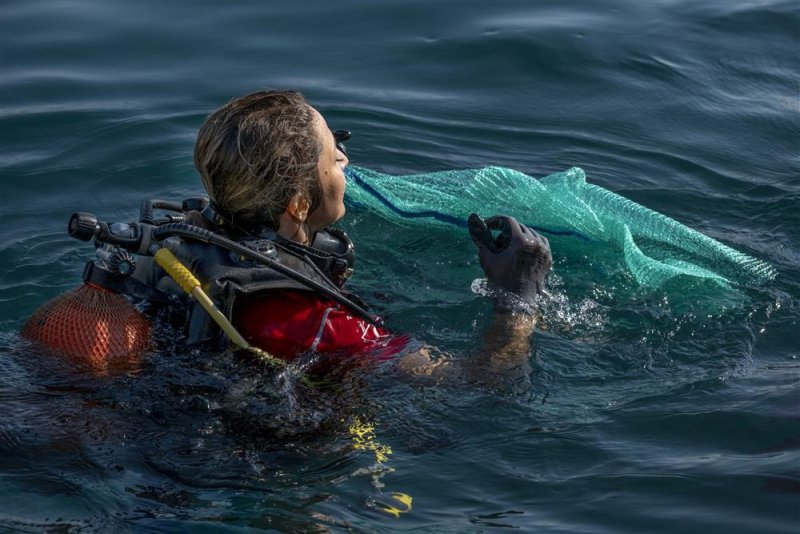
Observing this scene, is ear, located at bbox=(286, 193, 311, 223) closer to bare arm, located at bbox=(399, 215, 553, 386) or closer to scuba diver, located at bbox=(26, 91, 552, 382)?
scuba diver, located at bbox=(26, 91, 552, 382)

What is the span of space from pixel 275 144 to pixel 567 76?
15.7 feet

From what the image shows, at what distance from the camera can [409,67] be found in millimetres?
8750

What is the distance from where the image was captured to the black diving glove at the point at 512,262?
4680mm

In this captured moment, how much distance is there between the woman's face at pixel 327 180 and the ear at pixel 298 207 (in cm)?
5

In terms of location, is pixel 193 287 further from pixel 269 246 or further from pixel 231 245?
pixel 269 246

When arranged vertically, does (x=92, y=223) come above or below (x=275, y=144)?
below

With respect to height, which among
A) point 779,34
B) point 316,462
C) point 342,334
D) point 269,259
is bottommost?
point 316,462

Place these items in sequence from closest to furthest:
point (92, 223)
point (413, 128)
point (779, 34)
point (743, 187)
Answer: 1. point (92, 223)
2. point (743, 187)
3. point (413, 128)
4. point (779, 34)

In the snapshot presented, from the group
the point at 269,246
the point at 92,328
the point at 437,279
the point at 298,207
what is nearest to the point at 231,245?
the point at 269,246

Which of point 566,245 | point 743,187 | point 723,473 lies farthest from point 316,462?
point 743,187

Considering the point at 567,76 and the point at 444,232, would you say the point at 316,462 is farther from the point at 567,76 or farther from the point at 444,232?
the point at 567,76

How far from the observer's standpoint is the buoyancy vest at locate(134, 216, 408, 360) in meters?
3.96

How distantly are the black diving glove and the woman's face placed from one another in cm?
63

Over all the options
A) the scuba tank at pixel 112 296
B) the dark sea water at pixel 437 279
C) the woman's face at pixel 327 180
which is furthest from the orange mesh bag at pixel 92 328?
the woman's face at pixel 327 180
